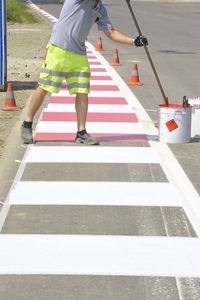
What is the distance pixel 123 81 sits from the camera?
1424 centimetres

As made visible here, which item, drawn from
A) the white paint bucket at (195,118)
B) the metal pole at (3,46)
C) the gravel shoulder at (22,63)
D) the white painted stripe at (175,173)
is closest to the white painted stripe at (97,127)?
the white painted stripe at (175,173)

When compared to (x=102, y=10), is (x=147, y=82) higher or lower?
lower

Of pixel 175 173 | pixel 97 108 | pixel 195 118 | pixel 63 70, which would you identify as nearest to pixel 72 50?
pixel 63 70

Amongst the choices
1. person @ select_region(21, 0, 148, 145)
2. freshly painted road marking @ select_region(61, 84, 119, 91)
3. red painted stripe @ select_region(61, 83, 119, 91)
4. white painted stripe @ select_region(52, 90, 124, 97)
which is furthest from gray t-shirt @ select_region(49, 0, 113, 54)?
red painted stripe @ select_region(61, 83, 119, 91)

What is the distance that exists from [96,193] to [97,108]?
15.0 feet

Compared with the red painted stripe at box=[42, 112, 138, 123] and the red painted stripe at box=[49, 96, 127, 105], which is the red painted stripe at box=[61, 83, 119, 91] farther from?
the red painted stripe at box=[42, 112, 138, 123]

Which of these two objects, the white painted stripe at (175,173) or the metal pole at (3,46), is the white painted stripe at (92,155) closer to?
the white painted stripe at (175,173)

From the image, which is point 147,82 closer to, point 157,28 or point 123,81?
point 123,81

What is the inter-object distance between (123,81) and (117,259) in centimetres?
960

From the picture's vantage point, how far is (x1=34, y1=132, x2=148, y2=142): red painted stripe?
342 inches

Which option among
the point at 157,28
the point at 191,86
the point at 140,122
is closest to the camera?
the point at 140,122

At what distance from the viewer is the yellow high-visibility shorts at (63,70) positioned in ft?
26.8

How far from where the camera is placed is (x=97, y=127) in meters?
9.47

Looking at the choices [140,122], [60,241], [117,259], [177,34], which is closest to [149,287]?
[117,259]
